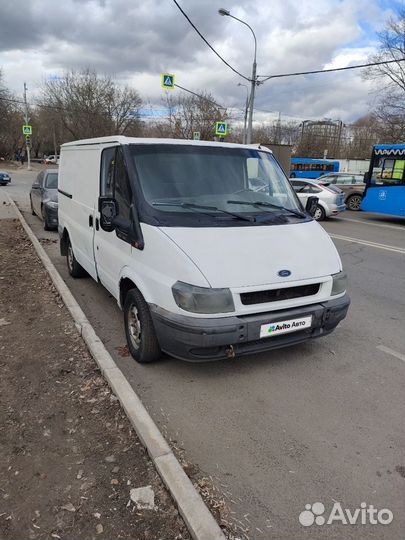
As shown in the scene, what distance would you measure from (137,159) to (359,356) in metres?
3.06

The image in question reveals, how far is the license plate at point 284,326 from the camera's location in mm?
3408

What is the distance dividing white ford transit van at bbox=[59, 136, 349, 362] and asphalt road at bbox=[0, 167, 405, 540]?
1.27 feet

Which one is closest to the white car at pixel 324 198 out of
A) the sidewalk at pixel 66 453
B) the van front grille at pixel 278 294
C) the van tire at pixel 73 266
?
the van tire at pixel 73 266

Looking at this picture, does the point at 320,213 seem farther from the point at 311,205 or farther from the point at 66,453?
the point at 66,453

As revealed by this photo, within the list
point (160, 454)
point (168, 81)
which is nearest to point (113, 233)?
point (160, 454)

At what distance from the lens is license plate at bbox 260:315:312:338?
341 centimetres

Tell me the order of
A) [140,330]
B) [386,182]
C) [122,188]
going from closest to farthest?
[140,330], [122,188], [386,182]

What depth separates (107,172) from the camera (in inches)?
177

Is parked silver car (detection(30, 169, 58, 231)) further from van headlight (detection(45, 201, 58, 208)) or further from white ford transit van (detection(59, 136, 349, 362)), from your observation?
white ford transit van (detection(59, 136, 349, 362))

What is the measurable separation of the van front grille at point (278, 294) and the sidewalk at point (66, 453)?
4.41ft

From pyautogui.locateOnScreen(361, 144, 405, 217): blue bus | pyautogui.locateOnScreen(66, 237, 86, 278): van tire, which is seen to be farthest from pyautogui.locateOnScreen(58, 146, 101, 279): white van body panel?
pyautogui.locateOnScreen(361, 144, 405, 217): blue bus

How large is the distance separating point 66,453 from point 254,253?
2076 mm

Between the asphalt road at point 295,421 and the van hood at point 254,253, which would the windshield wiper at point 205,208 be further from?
the asphalt road at point 295,421

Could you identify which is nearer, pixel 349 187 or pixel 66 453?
pixel 66 453
